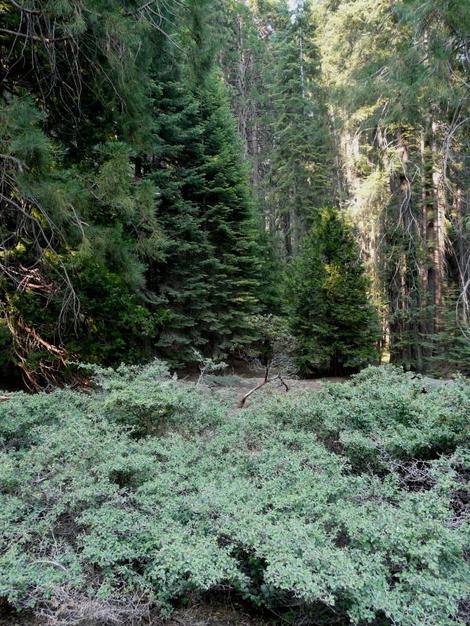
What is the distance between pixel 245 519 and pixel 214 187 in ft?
26.3

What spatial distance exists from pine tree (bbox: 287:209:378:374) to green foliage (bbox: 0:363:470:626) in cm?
479

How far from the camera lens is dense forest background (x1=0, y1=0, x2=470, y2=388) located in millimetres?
3854

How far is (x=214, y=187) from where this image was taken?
891cm

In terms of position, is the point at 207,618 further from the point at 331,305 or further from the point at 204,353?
the point at 204,353

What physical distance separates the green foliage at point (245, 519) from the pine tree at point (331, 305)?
4.79 m

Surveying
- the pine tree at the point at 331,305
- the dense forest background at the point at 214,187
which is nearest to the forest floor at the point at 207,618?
the dense forest background at the point at 214,187

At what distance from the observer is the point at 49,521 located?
186cm

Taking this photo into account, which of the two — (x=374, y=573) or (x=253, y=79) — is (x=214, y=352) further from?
(x=253, y=79)

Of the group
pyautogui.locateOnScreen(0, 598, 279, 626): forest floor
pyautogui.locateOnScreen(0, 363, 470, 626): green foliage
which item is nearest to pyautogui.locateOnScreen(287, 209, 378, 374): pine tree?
pyautogui.locateOnScreen(0, 363, 470, 626): green foliage

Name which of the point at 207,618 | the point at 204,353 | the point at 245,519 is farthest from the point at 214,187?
the point at 207,618

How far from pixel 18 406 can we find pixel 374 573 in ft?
8.86

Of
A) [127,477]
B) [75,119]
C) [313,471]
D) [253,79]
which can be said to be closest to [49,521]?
[127,477]

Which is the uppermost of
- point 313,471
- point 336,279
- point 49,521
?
point 336,279

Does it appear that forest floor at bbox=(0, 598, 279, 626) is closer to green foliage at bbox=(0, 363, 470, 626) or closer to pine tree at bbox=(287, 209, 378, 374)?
green foliage at bbox=(0, 363, 470, 626)
